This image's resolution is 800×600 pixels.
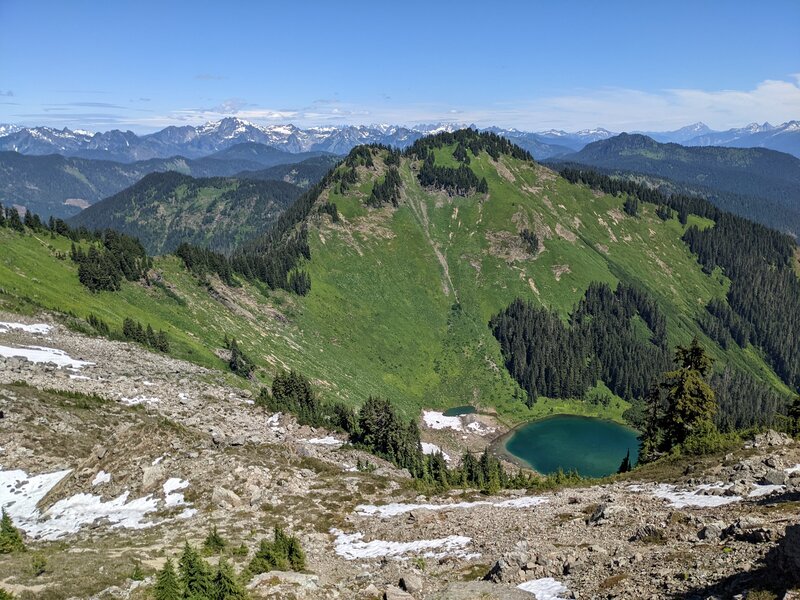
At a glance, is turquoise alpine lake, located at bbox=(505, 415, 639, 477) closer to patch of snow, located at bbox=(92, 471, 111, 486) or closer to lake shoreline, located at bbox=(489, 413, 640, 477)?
lake shoreline, located at bbox=(489, 413, 640, 477)

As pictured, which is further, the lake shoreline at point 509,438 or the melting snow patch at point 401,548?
the lake shoreline at point 509,438

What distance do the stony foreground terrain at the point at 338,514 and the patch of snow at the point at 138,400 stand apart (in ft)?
1.82

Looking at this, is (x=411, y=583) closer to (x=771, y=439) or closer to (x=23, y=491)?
(x=771, y=439)

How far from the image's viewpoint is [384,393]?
490 feet

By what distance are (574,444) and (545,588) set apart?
12984 centimetres

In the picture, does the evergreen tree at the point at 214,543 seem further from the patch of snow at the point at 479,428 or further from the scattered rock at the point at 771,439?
the patch of snow at the point at 479,428

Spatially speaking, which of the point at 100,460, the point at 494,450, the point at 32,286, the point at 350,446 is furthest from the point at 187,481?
the point at 494,450

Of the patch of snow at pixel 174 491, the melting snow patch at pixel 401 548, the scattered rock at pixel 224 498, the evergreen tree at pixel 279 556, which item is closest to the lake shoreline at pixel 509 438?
the melting snow patch at pixel 401 548

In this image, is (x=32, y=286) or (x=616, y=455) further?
(x=616, y=455)

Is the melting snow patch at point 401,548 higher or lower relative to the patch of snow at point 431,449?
higher

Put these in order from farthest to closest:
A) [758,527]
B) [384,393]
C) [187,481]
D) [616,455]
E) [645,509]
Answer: [384,393], [616,455], [187,481], [645,509], [758,527]

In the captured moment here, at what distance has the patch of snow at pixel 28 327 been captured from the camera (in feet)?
242

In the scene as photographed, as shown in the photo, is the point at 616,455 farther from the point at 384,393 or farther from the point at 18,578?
the point at 18,578

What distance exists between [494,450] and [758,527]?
11568 centimetres
